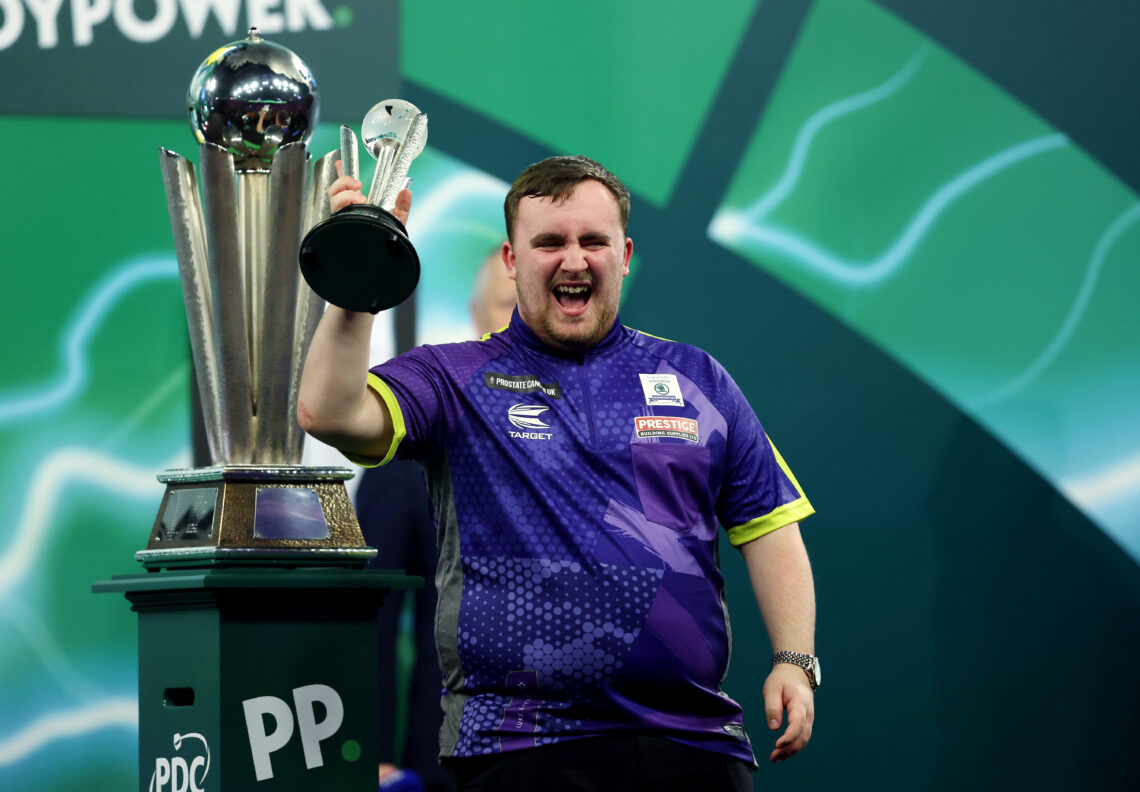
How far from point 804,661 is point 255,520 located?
79 cm

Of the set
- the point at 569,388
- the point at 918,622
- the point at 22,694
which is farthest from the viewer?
the point at 918,622

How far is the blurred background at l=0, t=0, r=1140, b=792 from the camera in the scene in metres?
2.97

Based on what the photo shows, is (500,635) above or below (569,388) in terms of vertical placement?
below

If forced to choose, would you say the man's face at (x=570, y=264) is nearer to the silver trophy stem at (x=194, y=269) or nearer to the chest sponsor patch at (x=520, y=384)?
the chest sponsor patch at (x=520, y=384)

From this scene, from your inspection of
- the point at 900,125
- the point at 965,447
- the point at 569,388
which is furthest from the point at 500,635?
the point at 900,125

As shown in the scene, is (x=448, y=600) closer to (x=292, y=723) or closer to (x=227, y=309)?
(x=292, y=723)

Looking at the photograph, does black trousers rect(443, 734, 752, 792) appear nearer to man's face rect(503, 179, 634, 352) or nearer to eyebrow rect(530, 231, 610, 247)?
man's face rect(503, 179, 634, 352)

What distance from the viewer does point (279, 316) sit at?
1.87 meters

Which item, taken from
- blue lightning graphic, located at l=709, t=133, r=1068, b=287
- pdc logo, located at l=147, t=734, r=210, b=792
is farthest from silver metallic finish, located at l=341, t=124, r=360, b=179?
blue lightning graphic, located at l=709, t=133, r=1068, b=287

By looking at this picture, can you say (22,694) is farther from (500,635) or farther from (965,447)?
(965,447)

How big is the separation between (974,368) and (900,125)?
0.64 metres

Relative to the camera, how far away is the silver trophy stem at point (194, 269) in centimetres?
187

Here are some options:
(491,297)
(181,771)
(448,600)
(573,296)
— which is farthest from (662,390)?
(491,297)

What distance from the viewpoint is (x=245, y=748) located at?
1688 millimetres
